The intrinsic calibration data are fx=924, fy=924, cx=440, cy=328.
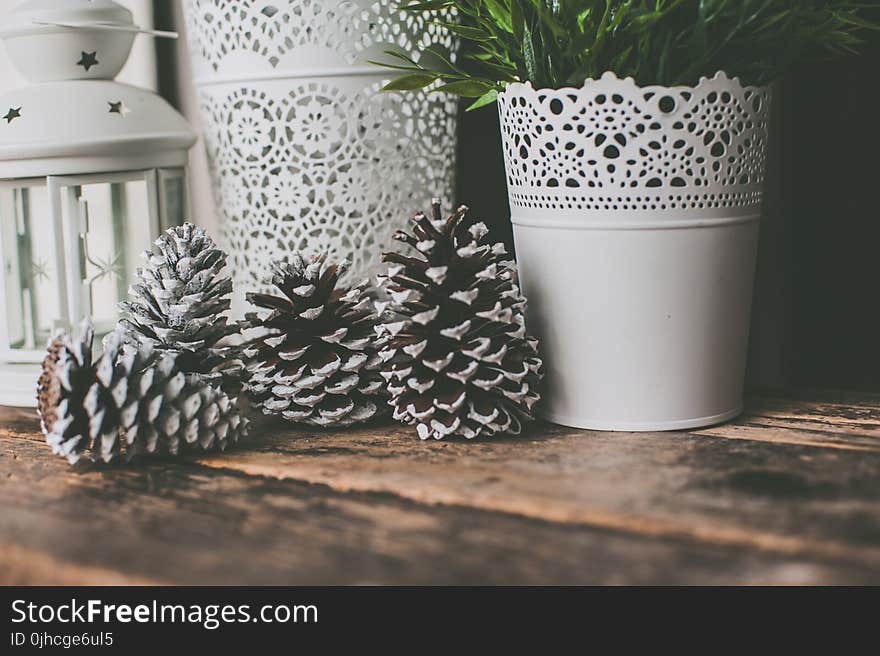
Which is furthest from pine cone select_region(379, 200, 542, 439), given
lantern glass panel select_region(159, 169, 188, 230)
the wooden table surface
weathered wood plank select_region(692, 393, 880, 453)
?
lantern glass panel select_region(159, 169, 188, 230)

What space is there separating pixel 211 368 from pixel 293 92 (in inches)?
8.6

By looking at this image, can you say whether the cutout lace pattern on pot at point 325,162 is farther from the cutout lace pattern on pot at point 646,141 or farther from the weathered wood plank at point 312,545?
the weathered wood plank at point 312,545

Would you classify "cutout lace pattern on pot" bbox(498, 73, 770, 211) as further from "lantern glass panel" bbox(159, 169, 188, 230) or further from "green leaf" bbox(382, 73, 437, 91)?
"lantern glass panel" bbox(159, 169, 188, 230)

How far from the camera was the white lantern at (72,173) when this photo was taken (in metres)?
0.69

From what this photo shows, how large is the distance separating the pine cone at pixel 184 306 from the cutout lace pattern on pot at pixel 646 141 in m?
0.24

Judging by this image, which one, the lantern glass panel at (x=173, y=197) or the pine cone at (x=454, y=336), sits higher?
the lantern glass panel at (x=173, y=197)

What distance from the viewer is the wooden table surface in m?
0.43

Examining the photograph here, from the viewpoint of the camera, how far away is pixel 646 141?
58 centimetres

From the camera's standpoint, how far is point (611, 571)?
420 mm

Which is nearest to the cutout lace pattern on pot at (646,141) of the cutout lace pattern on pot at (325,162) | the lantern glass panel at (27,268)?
the cutout lace pattern on pot at (325,162)

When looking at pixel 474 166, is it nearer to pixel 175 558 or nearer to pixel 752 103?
pixel 752 103

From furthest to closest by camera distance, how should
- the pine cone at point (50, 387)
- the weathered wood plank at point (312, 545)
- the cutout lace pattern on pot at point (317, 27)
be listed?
the cutout lace pattern on pot at point (317, 27) < the pine cone at point (50, 387) < the weathered wood plank at point (312, 545)
